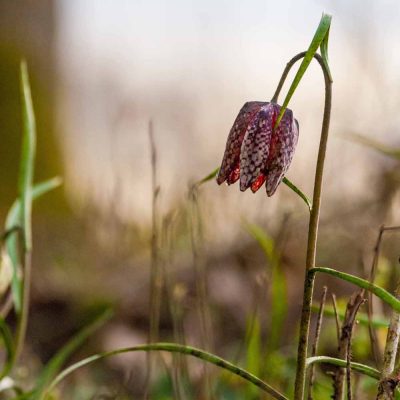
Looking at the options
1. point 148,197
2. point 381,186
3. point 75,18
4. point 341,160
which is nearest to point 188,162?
point 148,197

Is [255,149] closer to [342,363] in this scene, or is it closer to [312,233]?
[312,233]

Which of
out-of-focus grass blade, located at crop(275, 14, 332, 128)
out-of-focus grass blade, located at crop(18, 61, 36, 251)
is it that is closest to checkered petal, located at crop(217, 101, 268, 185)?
out-of-focus grass blade, located at crop(275, 14, 332, 128)

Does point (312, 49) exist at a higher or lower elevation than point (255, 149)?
higher

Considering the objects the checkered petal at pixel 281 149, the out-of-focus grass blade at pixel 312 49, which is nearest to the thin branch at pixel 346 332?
the checkered petal at pixel 281 149

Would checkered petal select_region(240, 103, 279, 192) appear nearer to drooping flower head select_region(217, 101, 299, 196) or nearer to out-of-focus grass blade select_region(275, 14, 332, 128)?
drooping flower head select_region(217, 101, 299, 196)

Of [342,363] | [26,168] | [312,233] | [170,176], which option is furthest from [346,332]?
[170,176]

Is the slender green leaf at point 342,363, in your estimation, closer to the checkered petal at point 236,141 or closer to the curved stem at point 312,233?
the curved stem at point 312,233

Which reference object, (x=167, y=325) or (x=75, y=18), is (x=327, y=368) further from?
(x=75, y=18)
